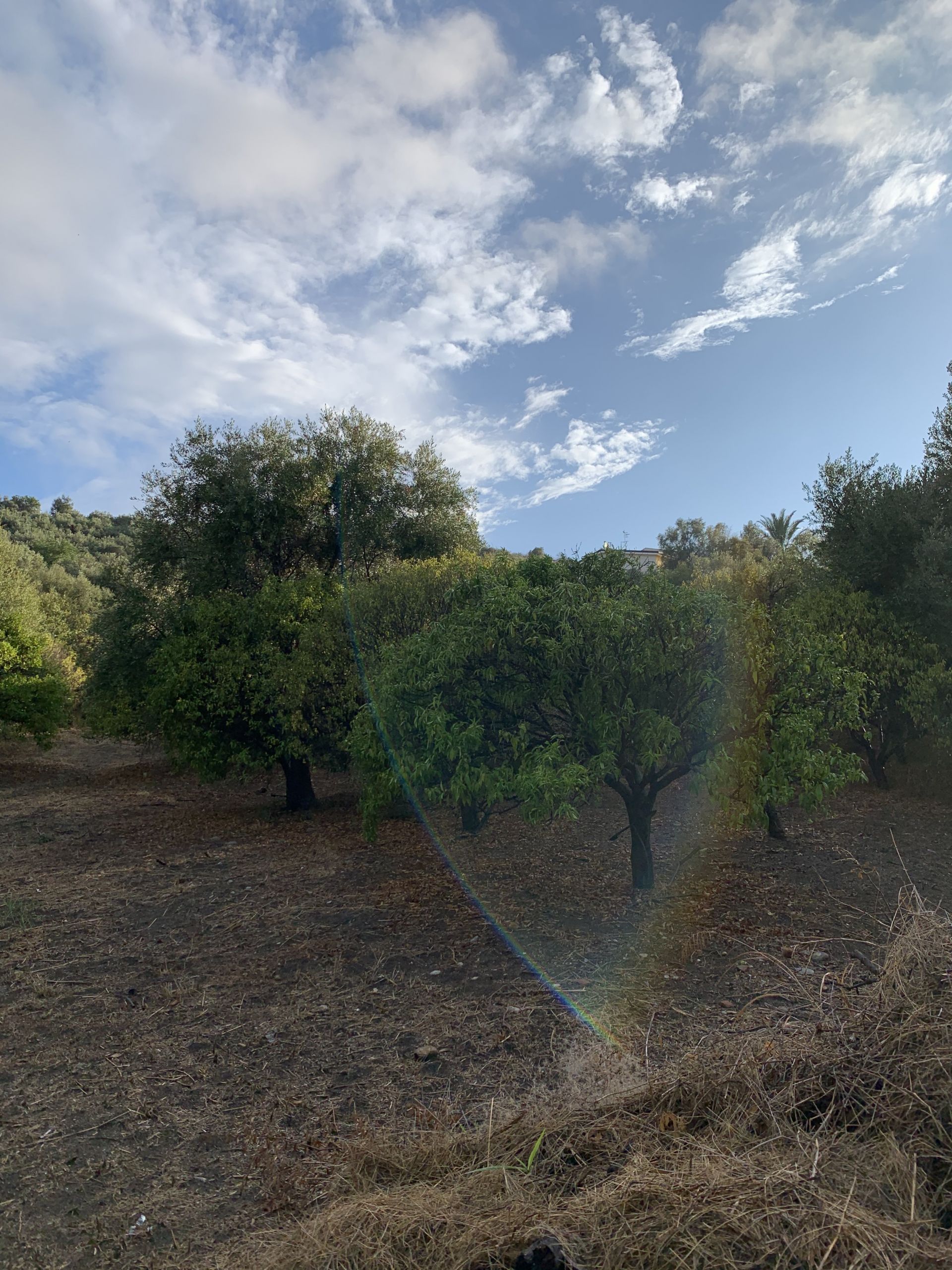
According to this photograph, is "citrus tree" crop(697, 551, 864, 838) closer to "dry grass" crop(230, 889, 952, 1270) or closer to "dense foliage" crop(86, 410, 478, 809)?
"dry grass" crop(230, 889, 952, 1270)

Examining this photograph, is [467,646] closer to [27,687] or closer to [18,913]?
[18,913]

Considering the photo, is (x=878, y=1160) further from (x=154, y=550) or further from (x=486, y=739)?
(x=154, y=550)

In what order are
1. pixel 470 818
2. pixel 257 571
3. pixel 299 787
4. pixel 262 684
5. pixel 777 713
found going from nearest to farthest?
pixel 777 713 → pixel 470 818 → pixel 262 684 → pixel 299 787 → pixel 257 571

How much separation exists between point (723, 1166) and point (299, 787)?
51.6 ft

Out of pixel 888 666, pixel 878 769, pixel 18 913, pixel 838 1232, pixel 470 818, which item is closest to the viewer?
pixel 838 1232

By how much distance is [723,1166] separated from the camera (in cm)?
344

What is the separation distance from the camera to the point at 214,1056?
6.51 m

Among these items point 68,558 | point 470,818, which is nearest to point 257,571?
point 470,818

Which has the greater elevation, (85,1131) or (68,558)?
(68,558)

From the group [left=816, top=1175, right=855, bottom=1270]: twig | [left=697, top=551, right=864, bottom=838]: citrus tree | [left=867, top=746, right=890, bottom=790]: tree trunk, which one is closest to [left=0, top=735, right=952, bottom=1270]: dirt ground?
[left=867, top=746, right=890, bottom=790]: tree trunk

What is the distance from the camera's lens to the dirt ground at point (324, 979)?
4906 millimetres

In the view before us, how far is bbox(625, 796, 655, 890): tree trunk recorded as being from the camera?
9828mm

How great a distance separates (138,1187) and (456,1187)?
2.40 meters

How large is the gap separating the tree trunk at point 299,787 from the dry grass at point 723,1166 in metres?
13.7
